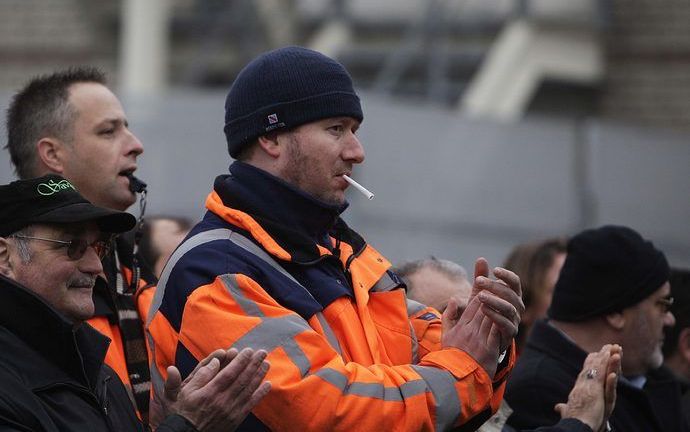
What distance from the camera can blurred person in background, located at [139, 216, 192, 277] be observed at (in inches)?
218

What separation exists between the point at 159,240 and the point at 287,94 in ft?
7.09

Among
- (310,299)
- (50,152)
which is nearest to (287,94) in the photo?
(310,299)

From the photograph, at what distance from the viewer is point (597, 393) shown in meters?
4.11

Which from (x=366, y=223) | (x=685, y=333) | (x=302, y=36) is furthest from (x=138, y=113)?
(x=685, y=333)

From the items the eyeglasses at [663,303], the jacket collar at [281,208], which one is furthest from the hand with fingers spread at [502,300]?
the eyeglasses at [663,303]

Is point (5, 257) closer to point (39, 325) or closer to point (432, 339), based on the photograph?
point (39, 325)

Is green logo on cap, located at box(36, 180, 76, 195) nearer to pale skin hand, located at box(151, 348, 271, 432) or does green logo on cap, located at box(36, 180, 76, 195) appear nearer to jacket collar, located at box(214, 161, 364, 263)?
jacket collar, located at box(214, 161, 364, 263)

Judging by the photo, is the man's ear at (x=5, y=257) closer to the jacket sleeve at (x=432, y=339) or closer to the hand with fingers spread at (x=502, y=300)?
the jacket sleeve at (x=432, y=339)

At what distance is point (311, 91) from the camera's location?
3580 mm

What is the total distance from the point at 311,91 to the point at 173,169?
228 inches

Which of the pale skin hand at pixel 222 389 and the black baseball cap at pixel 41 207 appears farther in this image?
the black baseball cap at pixel 41 207

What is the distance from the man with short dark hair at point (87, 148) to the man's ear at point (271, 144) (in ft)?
3.46

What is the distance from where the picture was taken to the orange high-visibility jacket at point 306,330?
327 cm

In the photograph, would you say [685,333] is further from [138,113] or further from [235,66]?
[235,66]
